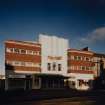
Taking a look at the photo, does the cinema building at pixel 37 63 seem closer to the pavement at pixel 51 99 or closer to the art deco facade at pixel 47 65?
the art deco facade at pixel 47 65

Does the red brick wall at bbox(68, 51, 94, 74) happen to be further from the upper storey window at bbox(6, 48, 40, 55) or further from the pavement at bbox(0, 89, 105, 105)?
the pavement at bbox(0, 89, 105, 105)

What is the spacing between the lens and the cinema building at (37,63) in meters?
60.9

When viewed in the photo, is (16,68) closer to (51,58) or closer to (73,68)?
(51,58)

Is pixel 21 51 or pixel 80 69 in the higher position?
pixel 21 51

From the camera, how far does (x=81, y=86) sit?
7381 cm

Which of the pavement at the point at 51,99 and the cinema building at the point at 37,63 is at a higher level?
the cinema building at the point at 37,63

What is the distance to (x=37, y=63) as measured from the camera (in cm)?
6538

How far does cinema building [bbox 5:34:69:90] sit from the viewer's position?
200 ft

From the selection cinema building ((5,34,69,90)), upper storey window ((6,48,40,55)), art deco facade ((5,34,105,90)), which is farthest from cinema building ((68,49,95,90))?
upper storey window ((6,48,40,55))

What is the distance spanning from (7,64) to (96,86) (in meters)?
31.9

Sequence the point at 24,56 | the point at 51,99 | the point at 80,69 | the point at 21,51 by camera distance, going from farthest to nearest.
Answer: the point at 80,69 < the point at 24,56 < the point at 21,51 < the point at 51,99

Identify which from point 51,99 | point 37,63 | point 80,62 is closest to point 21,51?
point 37,63

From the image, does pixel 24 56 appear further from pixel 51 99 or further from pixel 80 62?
pixel 51 99

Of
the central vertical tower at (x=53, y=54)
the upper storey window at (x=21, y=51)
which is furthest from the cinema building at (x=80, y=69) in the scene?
the upper storey window at (x=21, y=51)
